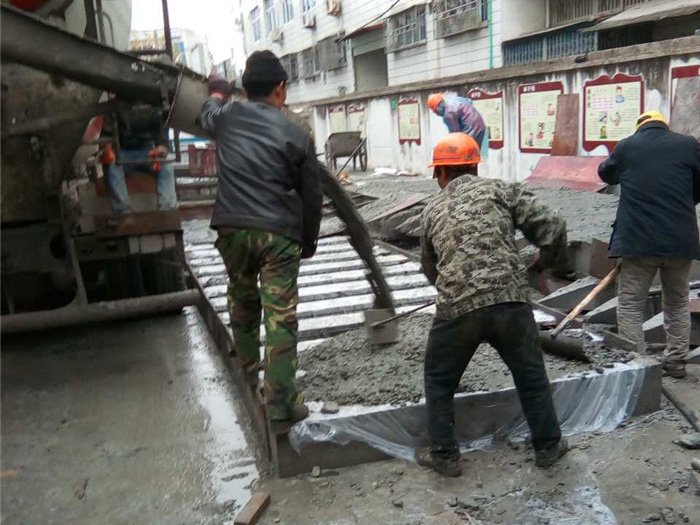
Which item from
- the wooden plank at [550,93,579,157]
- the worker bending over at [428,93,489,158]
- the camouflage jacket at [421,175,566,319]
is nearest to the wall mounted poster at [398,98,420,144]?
the wooden plank at [550,93,579,157]

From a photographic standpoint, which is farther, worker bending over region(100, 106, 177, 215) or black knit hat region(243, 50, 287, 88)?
worker bending over region(100, 106, 177, 215)

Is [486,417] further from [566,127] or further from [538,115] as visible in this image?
[538,115]

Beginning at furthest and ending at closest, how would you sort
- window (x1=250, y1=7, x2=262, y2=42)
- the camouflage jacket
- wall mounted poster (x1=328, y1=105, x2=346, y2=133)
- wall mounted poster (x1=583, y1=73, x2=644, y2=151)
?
window (x1=250, y1=7, x2=262, y2=42) → wall mounted poster (x1=328, y1=105, x2=346, y2=133) → wall mounted poster (x1=583, y1=73, x2=644, y2=151) → the camouflage jacket

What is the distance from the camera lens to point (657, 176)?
155 inches

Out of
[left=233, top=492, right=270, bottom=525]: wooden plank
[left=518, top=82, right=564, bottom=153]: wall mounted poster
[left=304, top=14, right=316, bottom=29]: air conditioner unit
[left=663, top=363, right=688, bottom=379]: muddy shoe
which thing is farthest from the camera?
[left=304, top=14, right=316, bottom=29]: air conditioner unit

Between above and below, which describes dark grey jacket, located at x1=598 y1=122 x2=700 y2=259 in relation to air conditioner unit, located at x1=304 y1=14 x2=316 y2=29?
below

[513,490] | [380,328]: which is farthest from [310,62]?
[513,490]

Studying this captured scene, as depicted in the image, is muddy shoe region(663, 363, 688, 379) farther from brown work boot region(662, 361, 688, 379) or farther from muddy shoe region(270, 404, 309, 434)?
muddy shoe region(270, 404, 309, 434)

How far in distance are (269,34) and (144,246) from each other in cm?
3186

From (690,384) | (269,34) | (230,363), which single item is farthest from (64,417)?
(269,34)

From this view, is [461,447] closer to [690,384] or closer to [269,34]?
[690,384]

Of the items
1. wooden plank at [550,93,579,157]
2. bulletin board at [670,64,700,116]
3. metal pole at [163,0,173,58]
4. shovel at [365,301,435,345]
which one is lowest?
shovel at [365,301,435,345]

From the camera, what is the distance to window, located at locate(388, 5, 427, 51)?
1834 cm

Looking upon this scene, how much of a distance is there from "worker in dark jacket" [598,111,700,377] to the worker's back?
2.17 m
